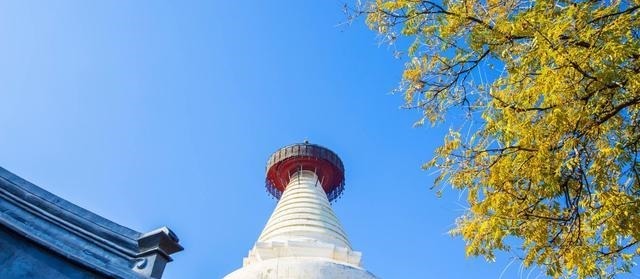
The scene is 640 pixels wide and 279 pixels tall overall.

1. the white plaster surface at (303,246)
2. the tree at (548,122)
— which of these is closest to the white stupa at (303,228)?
the white plaster surface at (303,246)

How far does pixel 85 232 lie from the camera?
4.39 m

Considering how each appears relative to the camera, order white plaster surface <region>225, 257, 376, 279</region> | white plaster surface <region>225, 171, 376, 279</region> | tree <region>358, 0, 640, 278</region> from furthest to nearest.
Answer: white plaster surface <region>225, 171, 376, 279</region>
white plaster surface <region>225, 257, 376, 279</region>
tree <region>358, 0, 640, 278</region>

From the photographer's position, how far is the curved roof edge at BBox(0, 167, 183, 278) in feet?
13.7

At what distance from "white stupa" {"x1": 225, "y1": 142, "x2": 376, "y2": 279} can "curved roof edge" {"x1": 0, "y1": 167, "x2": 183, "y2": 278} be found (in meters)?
6.13

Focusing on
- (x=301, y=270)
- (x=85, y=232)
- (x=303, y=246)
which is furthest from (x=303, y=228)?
(x=85, y=232)

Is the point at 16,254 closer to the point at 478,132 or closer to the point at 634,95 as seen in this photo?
the point at 478,132

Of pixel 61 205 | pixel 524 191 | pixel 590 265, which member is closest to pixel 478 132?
pixel 524 191

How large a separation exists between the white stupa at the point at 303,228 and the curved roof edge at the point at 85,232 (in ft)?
20.1

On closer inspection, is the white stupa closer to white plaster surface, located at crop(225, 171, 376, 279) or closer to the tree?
white plaster surface, located at crop(225, 171, 376, 279)

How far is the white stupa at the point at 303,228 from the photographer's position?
10.5 m

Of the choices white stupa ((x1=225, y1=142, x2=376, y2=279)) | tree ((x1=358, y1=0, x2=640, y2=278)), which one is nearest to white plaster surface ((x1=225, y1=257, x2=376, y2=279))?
white stupa ((x1=225, y1=142, x2=376, y2=279))

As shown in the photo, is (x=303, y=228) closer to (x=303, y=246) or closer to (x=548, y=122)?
(x=303, y=246)

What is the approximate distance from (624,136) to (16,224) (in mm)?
4880

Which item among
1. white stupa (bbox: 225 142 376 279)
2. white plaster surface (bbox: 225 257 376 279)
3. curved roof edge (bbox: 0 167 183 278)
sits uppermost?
white stupa (bbox: 225 142 376 279)
